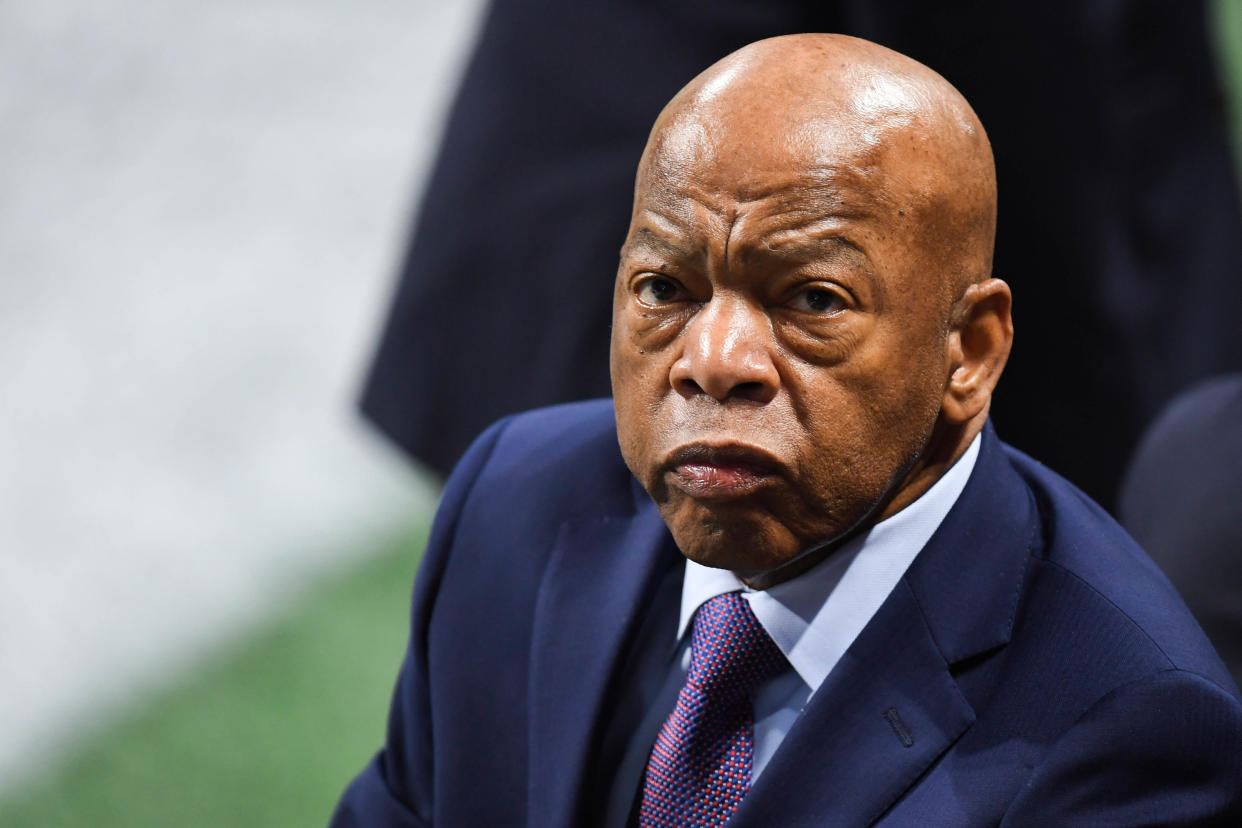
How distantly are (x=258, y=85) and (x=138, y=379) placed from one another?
230 cm

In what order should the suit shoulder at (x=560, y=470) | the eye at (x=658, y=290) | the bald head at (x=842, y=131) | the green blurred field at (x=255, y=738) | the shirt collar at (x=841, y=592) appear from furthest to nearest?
the green blurred field at (x=255, y=738) < the suit shoulder at (x=560, y=470) < the shirt collar at (x=841, y=592) < the eye at (x=658, y=290) < the bald head at (x=842, y=131)

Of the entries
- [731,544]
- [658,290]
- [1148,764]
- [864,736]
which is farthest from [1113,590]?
[658,290]

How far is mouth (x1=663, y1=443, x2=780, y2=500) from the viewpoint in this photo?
56.9 inches

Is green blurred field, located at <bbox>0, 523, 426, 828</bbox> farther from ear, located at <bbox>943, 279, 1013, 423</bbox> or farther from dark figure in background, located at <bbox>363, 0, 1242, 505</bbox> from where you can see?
ear, located at <bbox>943, 279, 1013, 423</bbox>

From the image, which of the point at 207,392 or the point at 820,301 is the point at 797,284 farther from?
the point at 207,392

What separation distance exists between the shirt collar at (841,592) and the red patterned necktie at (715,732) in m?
0.02

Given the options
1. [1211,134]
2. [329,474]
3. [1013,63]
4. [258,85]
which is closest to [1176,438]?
[1013,63]

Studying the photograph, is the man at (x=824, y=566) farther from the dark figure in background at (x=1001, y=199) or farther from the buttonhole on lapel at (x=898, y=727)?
the dark figure in background at (x=1001, y=199)

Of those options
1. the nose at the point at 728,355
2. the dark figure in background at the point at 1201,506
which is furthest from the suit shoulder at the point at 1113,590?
the dark figure in background at the point at 1201,506

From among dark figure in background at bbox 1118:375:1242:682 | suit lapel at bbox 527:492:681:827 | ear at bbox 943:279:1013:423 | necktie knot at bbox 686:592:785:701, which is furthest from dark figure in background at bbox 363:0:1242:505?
ear at bbox 943:279:1013:423

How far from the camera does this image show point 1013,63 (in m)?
2.94

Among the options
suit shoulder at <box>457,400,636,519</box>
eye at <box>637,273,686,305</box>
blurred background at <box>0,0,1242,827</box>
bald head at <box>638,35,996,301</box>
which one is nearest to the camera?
bald head at <box>638,35,996,301</box>

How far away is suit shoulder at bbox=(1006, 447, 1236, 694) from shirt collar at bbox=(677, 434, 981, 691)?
0.12m

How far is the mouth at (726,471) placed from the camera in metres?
1.45
